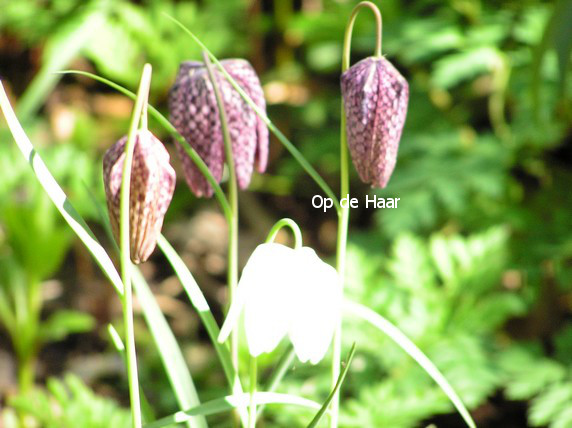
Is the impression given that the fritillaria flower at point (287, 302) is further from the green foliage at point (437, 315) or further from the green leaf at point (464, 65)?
the green leaf at point (464, 65)

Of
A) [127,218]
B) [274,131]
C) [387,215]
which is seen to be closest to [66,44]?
[387,215]

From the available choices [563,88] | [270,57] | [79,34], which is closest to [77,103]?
[270,57]

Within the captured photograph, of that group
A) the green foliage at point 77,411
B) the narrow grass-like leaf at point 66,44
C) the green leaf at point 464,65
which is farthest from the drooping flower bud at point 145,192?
the green leaf at point 464,65

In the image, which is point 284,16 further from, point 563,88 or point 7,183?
point 563,88

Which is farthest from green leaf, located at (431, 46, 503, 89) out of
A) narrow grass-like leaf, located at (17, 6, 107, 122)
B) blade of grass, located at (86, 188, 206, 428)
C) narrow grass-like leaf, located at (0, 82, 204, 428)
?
narrow grass-like leaf, located at (0, 82, 204, 428)

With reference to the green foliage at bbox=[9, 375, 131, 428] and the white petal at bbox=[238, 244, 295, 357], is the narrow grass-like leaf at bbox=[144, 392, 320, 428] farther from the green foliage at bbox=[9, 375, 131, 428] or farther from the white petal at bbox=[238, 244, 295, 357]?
the green foliage at bbox=[9, 375, 131, 428]
